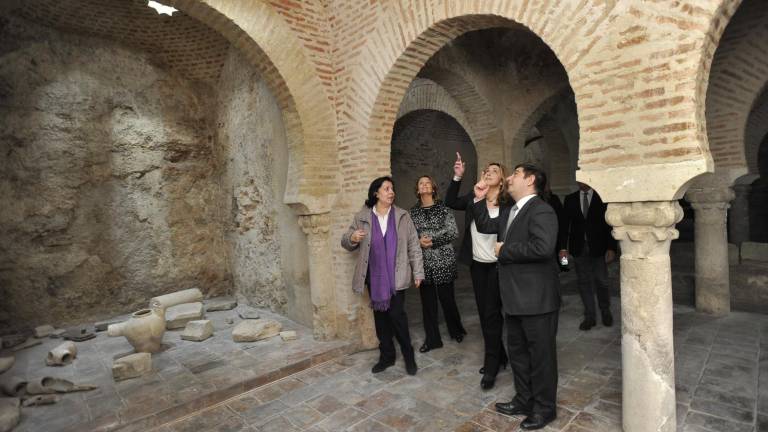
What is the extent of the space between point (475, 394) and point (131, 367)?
137 inches

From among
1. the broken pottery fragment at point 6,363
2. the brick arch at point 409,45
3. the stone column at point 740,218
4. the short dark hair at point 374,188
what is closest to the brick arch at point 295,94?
the brick arch at point 409,45

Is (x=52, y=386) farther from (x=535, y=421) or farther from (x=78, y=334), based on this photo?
(x=535, y=421)

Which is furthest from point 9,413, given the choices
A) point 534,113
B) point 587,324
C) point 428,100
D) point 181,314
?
point 534,113

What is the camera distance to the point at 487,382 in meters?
3.62

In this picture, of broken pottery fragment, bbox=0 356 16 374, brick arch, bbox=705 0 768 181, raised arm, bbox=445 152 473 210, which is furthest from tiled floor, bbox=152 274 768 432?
broken pottery fragment, bbox=0 356 16 374

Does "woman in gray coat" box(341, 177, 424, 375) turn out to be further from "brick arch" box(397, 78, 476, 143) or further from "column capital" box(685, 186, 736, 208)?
"brick arch" box(397, 78, 476, 143)

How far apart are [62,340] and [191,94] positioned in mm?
4494

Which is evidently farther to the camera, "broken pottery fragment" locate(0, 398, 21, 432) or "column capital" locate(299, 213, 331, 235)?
"column capital" locate(299, 213, 331, 235)

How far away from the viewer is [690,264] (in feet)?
23.0

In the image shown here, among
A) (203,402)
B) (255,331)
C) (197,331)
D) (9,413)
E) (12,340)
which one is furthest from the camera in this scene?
(12,340)

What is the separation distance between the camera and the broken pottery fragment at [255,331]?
5133 mm

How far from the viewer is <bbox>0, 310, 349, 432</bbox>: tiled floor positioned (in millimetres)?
3471

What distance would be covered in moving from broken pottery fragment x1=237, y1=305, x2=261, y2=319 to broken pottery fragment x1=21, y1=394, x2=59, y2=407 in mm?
2652

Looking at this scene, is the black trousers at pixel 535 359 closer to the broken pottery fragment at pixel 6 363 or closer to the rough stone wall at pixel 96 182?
the broken pottery fragment at pixel 6 363
